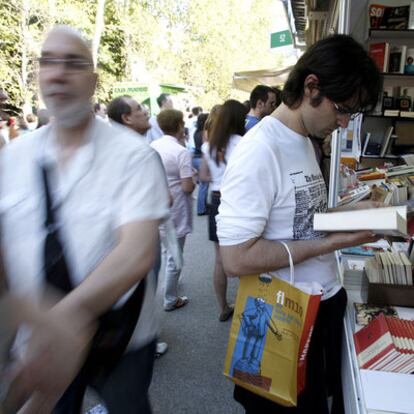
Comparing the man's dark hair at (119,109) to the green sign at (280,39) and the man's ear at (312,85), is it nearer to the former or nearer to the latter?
the man's ear at (312,85)

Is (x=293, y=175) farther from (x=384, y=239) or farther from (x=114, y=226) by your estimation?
(x=384, y=239)

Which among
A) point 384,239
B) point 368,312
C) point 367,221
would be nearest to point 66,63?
point 367,221

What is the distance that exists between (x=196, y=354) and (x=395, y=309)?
1.58m

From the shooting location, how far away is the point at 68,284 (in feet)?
3.21

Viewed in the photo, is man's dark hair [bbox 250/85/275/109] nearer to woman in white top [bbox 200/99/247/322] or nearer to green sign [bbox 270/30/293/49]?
woman in white top [bbox 200/99/247/322]

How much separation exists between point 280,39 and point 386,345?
804 cm

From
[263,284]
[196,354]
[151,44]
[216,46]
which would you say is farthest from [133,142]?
[216,46]

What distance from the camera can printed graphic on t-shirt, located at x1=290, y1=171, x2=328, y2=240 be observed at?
48.5 inches

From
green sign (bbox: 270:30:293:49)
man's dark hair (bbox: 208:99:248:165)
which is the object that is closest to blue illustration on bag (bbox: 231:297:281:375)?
man's dark hair (bbox: 208:99:248:165)

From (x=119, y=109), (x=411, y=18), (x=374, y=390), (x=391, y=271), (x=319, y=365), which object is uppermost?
(x=411, y=18)

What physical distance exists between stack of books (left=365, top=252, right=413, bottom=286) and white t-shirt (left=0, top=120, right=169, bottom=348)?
1060mm

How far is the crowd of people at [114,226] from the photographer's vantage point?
2.44 feet

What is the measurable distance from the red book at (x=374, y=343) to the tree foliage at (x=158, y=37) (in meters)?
9.59

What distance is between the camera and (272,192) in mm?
1188
